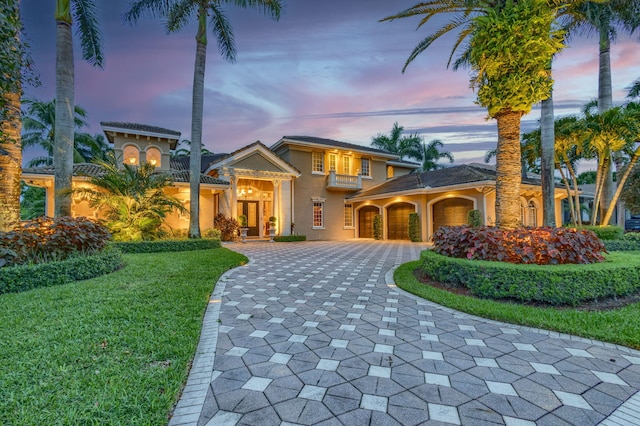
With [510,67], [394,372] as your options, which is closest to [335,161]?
[510,67]

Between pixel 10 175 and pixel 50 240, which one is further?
pixel 10 175

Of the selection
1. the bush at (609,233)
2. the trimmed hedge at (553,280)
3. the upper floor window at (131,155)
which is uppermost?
the upper floor window at (131,155)

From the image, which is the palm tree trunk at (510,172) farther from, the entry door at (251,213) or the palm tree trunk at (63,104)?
the entry door at (251,213)

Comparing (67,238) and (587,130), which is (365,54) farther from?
(67,238)

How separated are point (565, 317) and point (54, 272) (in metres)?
8.97

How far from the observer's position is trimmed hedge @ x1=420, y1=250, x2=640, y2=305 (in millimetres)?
4531

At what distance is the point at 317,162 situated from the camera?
800 inches

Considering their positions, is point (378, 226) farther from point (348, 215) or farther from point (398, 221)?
point (348, 215)

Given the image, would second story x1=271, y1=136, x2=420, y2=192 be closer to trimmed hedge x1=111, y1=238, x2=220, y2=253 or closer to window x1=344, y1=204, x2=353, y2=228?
window x1=344, y1=204, x2=353, y2=228

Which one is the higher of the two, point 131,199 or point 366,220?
point 131,199

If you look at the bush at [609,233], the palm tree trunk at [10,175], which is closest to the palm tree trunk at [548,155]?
the bush at [609,233]

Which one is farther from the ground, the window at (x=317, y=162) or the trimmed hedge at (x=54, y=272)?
the window at (x=317, y=162)

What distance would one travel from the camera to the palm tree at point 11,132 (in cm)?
502

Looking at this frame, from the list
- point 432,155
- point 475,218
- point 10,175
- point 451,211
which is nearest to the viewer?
point 10,175
